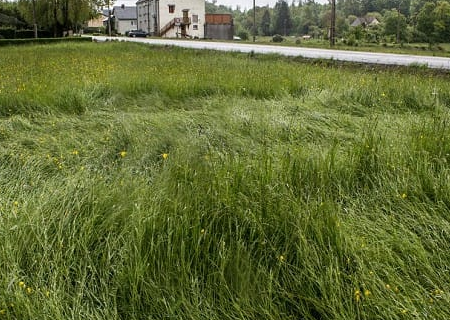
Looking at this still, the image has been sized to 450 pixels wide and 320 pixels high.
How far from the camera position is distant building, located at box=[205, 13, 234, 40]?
64.4 metres

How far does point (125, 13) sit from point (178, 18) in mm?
25355

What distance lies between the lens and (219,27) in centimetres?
6519

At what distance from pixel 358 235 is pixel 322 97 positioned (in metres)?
5.11

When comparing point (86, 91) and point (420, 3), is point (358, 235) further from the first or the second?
point (420, 3)

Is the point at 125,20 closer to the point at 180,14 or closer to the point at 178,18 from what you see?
the point at 180,14

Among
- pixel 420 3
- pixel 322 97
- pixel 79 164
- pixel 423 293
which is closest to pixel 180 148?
pixel 79 164

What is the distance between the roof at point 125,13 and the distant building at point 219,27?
961 inches

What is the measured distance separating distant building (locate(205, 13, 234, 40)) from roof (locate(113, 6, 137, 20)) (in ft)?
80.1

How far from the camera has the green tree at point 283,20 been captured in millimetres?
109812

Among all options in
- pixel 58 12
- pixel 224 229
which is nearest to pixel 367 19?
pixel 58 12

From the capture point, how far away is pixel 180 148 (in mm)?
4410

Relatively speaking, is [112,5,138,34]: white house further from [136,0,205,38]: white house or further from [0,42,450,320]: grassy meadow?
[0,42,450,320]: grassy meadow

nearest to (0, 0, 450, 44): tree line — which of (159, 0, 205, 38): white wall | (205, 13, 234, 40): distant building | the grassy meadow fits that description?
(205, 13, 234, 40): distant building

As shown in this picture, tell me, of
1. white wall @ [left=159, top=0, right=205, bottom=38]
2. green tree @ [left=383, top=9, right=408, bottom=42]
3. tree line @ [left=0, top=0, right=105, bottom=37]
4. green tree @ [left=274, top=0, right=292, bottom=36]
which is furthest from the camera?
green tree @ [left=274, top=0, right=292, bottom=36]
